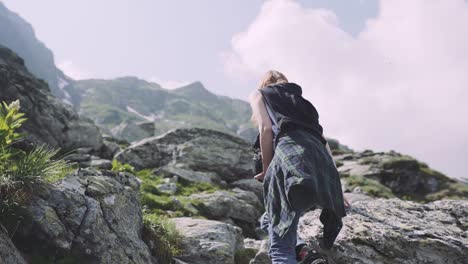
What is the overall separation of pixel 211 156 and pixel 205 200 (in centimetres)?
1147

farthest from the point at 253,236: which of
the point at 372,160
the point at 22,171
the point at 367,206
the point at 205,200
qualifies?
the point at 372,160

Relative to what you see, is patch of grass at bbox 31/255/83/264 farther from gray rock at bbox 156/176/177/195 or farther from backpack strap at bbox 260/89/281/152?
gray rock at bbox 156/176/177/195

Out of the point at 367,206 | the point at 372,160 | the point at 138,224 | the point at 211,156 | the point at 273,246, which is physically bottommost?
the point at 138,224

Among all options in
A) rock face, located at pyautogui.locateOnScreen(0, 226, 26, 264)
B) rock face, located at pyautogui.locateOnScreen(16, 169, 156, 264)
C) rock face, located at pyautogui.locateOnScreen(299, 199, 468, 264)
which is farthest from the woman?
rock face, located at pyautogui.locateOnScreen(0, 226, 26, 264)

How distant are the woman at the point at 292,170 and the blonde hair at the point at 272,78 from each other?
0.26 m

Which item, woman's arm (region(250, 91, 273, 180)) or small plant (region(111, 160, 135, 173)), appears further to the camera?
small plant (region(111, 160, 135, 173))

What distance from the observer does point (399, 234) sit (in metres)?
8.70

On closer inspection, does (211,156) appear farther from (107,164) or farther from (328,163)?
(328,163)

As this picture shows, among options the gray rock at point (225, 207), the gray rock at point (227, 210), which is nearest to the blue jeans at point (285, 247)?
the gray rock at point (227, 210)

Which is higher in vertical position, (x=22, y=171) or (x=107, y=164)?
(x=107, y=164)

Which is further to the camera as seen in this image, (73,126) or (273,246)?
(73,126)

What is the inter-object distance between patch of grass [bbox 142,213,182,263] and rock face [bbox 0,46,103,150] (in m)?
19.0

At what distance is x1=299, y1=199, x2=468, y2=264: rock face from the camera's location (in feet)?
27.6

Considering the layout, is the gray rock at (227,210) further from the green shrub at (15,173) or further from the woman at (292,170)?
the woman at (292,170)
